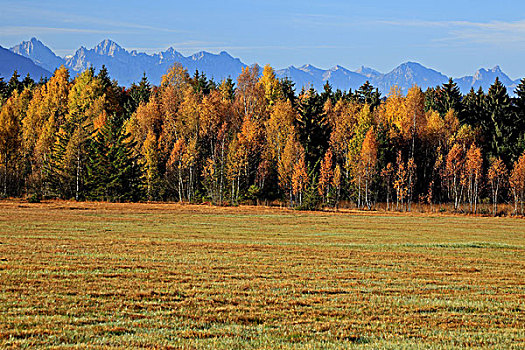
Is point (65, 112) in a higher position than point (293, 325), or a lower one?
higher

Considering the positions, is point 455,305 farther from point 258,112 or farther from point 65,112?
point 65,112

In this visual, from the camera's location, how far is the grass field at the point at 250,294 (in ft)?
34.9

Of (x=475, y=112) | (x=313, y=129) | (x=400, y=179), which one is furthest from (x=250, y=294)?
(x=475, y=112)

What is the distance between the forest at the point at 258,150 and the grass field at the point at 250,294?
143 feet

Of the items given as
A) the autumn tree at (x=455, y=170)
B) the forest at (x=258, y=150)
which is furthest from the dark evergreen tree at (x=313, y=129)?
the autumn tree at (x=455, y=170)

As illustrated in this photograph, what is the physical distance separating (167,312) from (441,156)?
7467 cm

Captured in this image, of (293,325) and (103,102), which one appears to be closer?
(293,325)

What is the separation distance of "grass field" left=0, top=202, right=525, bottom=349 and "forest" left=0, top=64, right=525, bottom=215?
4367 cm

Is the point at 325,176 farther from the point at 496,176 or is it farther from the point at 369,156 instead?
the point at 496,176

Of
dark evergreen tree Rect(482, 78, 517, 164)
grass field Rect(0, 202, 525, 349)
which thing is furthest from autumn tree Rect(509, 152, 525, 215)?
grass field Rect(0, 202, 525, 349)

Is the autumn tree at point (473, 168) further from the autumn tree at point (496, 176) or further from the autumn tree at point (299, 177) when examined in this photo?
the autumn tree at point (299, 177)

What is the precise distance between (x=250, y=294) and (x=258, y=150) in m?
66.4

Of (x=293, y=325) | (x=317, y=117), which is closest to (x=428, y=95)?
(x=317, y=117)

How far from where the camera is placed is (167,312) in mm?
12586
